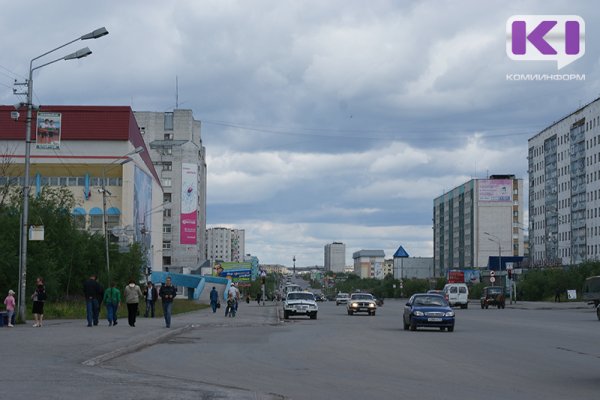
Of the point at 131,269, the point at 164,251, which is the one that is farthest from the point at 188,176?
the point at 131,269

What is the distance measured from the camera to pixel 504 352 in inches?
890

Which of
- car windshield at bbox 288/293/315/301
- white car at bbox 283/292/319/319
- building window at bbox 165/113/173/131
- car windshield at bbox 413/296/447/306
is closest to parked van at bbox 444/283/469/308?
car windshield at bbox 288/293/315/301

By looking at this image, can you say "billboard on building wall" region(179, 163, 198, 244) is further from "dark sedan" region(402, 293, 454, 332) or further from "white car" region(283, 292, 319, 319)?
"dark sedan" region(402, 293, 454, 332)

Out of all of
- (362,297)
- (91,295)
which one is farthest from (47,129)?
(362,297)

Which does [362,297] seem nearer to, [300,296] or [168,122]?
[300,296]

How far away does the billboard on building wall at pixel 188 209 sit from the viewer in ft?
480

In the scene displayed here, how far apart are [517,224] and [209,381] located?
578 feet

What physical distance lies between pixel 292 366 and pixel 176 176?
134087 mm

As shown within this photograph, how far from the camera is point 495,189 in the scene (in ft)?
598

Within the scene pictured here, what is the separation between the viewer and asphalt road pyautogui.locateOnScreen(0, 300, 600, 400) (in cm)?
1298

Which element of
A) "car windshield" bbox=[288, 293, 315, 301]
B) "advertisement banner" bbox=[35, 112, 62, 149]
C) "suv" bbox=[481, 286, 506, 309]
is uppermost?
"advertisement banner" bbox=[35, 112, 62, 149]

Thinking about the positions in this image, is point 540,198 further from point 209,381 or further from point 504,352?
point 209,381

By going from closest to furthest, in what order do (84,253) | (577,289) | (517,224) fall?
1. (84,253)
2. (577,289)
3. (517,224)

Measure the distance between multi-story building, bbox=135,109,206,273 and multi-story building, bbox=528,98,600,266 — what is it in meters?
54.9
